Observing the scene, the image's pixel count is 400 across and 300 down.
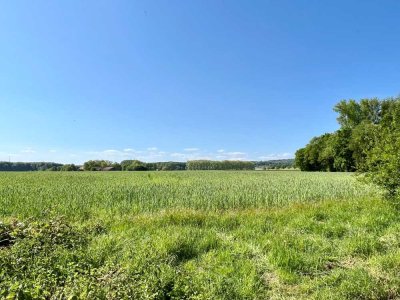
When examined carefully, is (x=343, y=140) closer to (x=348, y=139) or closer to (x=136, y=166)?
(x=348, y=139)

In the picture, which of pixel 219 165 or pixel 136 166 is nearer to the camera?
pixel 136 166

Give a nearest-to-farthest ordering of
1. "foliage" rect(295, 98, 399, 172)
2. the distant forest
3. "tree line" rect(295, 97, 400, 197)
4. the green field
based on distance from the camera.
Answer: the green field < "tree line" rect(295, 97, 400, 197) < "foliage" rect(295, 98, 399, 172) < the distant forest

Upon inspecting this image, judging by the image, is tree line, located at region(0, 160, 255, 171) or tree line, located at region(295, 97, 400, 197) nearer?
tree line, located at region(295, 97, 400, 197)

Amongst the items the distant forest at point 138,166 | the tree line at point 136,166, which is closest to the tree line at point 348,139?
the distant forest at point 138,166

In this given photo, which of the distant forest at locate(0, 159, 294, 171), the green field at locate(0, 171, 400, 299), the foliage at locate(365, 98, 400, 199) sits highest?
the distant forest at locate(0, 159, 294, 171)

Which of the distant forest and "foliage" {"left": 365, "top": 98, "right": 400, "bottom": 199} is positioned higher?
the distant forest

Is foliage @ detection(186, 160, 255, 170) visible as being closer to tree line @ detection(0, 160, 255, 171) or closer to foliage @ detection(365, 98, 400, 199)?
tree line @ detection(0, 160, 255, 171)

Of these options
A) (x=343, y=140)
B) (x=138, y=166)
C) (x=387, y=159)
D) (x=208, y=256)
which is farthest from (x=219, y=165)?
(x=208, y=256)

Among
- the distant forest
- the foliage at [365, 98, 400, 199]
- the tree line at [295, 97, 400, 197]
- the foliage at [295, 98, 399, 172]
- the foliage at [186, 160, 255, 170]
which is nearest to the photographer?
the foliage at [365, 98, 400, 199]

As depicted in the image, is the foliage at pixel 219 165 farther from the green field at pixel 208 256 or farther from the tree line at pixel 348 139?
the green field at pixel 208 256

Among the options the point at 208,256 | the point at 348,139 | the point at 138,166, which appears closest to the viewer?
the point at 208,256

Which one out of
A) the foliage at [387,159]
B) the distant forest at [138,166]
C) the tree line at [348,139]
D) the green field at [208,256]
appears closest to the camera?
the green field at [208,256]


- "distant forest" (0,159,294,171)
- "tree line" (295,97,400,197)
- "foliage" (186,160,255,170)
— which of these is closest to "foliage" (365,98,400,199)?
"tree line" (295,97,400,197)

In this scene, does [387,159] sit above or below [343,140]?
below
